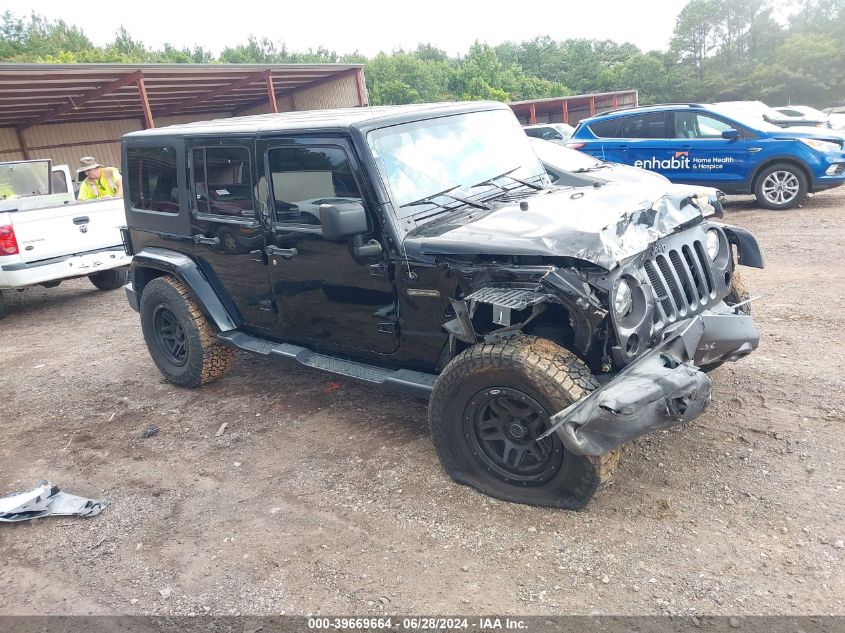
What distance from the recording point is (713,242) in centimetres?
390

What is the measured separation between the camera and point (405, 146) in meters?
3.83

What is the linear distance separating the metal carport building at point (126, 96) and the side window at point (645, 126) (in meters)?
8.84

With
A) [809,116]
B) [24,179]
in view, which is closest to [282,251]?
[24,179]

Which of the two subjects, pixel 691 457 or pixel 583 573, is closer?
pixel 583 573

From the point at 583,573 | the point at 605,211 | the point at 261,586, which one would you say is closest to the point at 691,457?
the point at 583,573

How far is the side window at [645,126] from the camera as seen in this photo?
1068cm

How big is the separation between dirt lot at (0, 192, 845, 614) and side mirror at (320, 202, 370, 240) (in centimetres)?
141

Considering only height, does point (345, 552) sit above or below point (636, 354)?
below

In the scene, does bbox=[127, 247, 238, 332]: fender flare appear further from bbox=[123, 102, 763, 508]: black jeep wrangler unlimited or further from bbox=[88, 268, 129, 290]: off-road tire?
bbox=[88, 268, 129, 290]: off-road tire

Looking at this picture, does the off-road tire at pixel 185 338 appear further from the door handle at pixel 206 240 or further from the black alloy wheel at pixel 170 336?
the door handle at pixel 206 240

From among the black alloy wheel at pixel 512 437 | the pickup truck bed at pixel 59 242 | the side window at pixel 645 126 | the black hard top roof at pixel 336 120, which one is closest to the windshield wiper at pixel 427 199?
the black hard top roof at pixel 336 120

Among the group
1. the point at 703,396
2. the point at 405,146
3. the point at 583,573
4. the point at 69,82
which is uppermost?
the point at 69,82

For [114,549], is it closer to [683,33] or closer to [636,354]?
[636,354]

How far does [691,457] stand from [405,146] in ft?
7.86
